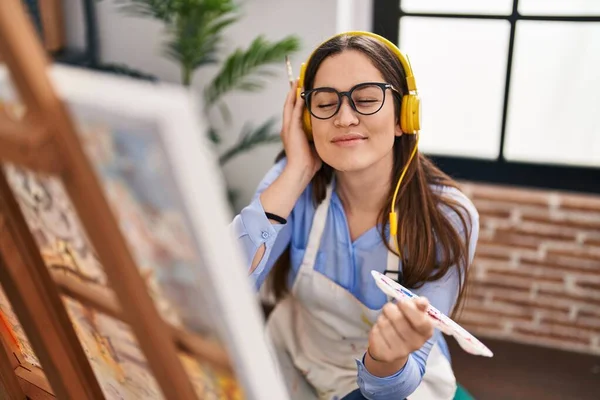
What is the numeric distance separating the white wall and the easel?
164cm

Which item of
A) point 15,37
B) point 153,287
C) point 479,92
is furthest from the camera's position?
point 479,92

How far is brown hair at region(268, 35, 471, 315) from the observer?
1321 mm

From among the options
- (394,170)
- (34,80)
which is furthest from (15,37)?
(394,170)

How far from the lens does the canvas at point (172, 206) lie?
1.74 ft

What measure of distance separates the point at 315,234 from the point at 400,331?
53 cm

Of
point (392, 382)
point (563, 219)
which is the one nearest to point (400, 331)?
point (392, 382)

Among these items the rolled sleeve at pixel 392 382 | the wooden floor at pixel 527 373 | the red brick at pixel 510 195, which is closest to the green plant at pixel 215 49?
the red brick at pixel 510 195

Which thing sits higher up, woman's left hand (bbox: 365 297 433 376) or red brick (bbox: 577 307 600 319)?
woman's left hand (bbox: 365 297 433 376)

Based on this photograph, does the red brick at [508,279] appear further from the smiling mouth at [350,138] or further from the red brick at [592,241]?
the smiling mouth at [350,138]

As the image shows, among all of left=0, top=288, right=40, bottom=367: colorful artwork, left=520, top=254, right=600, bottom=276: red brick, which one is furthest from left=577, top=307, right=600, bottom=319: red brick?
left=0, top=288, right=40, bottom=367: colorful artwork

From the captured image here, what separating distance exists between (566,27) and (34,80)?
2.10 metres

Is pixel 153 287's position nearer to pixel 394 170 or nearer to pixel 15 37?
pixel 15 37

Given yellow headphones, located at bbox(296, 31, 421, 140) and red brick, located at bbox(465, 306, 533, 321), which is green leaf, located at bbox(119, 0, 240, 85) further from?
red brick, located at bbox(465, 306, 533, 321)

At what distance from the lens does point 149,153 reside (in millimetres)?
544
